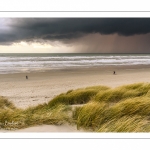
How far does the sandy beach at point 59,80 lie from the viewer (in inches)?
156

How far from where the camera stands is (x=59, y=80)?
529 centimetres

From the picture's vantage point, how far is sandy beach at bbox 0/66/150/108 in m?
3.96

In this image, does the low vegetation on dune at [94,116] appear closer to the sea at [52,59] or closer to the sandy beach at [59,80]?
the sandy beach at [59,80]

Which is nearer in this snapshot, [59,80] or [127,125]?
[127,125]

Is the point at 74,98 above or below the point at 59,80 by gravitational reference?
above

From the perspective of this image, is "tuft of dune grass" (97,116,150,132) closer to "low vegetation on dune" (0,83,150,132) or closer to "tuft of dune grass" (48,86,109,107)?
"low vegetation on dune" (0,83,150,132)

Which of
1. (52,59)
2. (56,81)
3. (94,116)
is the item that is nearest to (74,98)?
(94,116)

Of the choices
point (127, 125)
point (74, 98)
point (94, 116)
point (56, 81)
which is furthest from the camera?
point (56, 81)

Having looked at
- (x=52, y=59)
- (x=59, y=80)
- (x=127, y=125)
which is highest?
(x=127, y=125)

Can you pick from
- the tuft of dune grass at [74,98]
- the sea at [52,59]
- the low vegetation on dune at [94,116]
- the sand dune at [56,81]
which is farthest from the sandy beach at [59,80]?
the low vegetation on dune at [94,116]

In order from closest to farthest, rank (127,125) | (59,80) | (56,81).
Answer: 1. (127,125)
2. (56,81)
3. (59,80)

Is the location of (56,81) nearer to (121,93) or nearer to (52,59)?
(52,59)

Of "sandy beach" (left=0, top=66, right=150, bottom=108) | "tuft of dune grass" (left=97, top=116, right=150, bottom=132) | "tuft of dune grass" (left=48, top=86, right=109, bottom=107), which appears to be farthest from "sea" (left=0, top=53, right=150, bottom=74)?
"tuft of dune grass" (left=97, top=116, right=150, bottom=132)
